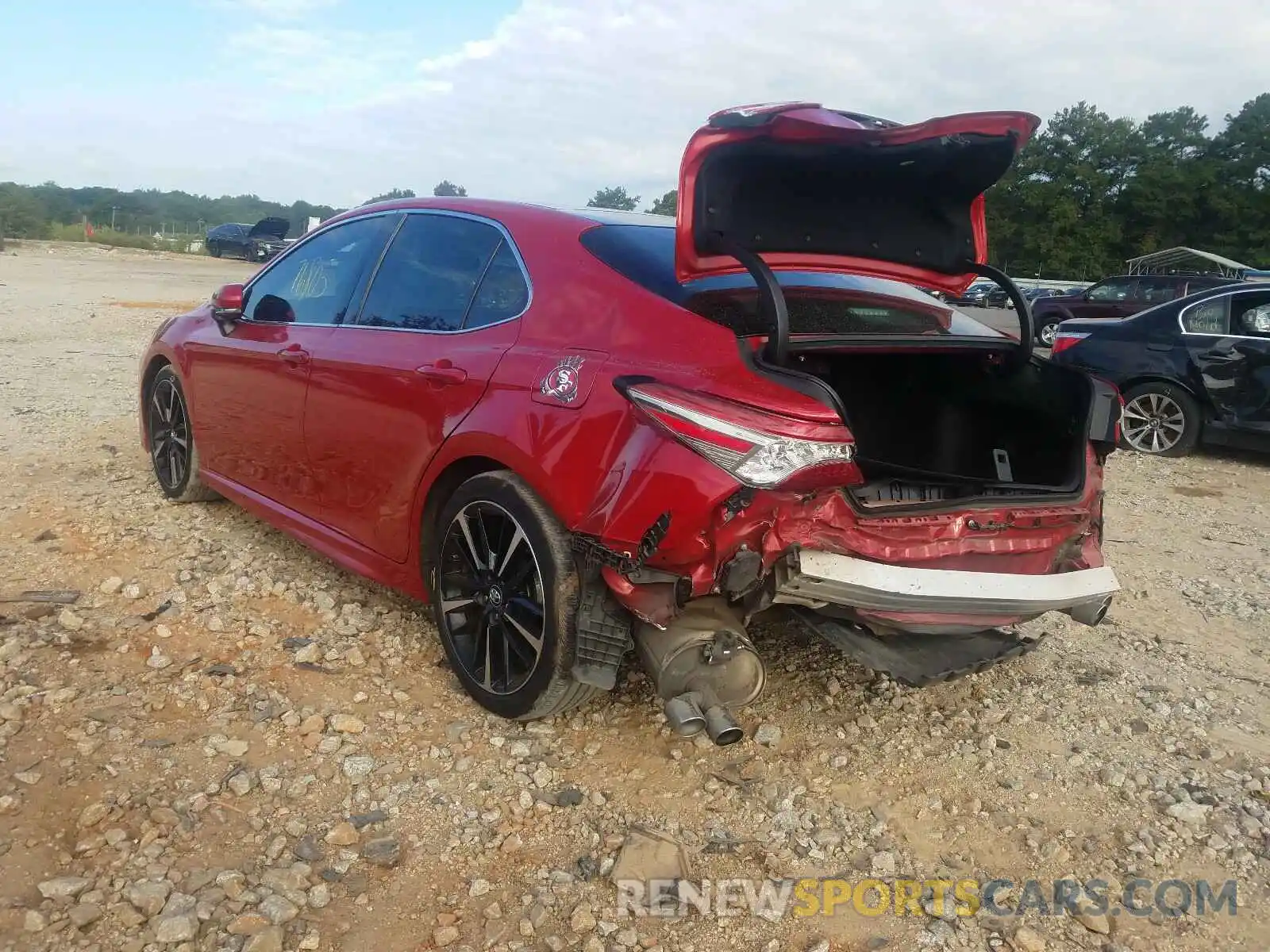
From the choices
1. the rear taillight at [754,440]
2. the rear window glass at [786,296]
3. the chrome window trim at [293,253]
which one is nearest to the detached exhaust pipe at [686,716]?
the rear taillight at [754,440]

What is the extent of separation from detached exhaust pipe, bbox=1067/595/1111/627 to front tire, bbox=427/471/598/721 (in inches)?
60.7

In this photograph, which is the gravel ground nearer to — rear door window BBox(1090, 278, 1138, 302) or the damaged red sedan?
the damaged red sedan

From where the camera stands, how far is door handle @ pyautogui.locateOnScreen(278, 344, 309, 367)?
12.8 feet

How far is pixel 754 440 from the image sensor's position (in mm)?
2422

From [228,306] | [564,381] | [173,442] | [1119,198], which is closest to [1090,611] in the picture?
[564,381]

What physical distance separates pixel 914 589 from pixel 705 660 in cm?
61

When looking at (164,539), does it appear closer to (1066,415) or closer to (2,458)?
(2,458)

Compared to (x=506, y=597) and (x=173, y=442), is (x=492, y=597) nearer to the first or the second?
(x=506, y=597)

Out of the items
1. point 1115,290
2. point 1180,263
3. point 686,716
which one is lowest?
point 686,716

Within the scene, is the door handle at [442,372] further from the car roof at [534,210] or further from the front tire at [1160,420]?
the front tire at [1160,420]

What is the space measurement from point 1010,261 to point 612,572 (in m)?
69.0

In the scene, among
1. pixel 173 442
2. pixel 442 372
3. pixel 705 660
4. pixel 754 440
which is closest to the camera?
pixel 754 440

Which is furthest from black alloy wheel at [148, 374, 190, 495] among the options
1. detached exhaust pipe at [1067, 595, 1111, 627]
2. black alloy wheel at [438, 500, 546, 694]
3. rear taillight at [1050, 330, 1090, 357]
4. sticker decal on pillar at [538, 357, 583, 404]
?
rear taillight at [1050, 330, 1090, 357]

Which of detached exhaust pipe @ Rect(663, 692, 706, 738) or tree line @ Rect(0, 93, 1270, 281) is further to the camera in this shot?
tree line @ Rect(0, 93, 1270, 281)
